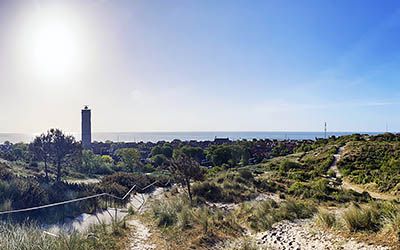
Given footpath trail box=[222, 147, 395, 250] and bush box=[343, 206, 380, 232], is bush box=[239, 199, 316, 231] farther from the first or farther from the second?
bush box=[343, 206, 380, 232]

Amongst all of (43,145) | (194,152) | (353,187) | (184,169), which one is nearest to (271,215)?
(184,169)

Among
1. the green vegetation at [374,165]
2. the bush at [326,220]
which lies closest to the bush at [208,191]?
the bush at [326,220]

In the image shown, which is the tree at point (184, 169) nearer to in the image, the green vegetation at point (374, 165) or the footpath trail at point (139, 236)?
the footpath trail at point (139, 236)

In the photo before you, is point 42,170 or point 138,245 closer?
point 138,245

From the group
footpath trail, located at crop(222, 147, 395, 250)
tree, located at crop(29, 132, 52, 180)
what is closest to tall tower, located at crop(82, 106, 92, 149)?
tree, located at crop(29, 132, 52, 180)

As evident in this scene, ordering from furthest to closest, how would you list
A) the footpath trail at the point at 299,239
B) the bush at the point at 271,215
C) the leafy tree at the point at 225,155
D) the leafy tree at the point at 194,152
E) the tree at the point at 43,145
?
the leafy tree at the point at 194,152 < the leafy tree at the point at 225,155 < the tree at the point at 43,145 < the bush at the point at 271,215 < the footpath trail at the point at 299,239

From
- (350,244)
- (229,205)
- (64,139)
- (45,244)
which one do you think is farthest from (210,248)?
(64,139)

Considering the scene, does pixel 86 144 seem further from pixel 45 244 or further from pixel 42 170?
pixel 45 244

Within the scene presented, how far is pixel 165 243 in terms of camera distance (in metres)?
6.88

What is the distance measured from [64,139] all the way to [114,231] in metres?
17.4

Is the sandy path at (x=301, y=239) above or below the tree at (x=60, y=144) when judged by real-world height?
below

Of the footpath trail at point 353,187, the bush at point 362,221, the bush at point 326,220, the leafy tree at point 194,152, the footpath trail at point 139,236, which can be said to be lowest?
the footpath trail at point 353,187

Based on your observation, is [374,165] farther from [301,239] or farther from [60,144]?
[60,144]

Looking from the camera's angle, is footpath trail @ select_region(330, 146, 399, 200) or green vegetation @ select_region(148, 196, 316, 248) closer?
green vegetation @ select_region(148, 196, 316, 248)
